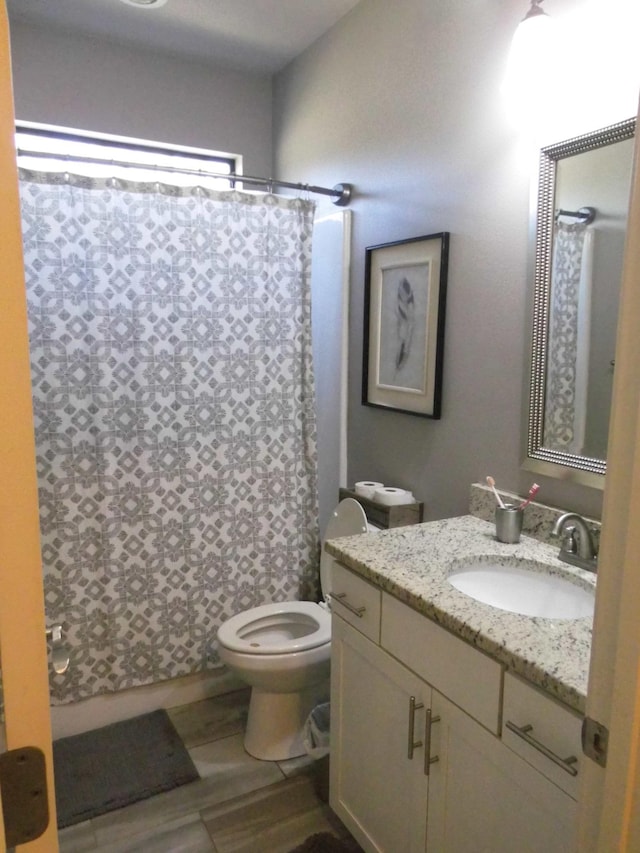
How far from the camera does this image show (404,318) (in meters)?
2.17

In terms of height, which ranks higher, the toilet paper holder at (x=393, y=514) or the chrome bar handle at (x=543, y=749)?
the toilet paper holder at (x=393, y=514)

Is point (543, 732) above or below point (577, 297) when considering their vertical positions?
below

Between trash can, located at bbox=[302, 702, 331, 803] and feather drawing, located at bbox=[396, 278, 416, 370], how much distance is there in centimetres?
124

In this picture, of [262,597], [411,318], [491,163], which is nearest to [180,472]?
[262,597]

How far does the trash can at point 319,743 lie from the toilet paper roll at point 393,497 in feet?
2.43

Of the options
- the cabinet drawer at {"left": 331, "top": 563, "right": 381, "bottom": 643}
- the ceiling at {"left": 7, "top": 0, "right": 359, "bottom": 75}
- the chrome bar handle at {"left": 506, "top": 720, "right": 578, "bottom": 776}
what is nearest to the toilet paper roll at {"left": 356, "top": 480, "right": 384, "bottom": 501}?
the cabinet drawer at {"left": 331, "top": 563, "right": 381, "bottom": 643}

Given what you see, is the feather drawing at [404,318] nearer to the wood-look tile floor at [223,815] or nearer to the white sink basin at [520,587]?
the white sink basin at [520,587]

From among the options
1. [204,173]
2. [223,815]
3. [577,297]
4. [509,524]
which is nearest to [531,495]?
[509,524]

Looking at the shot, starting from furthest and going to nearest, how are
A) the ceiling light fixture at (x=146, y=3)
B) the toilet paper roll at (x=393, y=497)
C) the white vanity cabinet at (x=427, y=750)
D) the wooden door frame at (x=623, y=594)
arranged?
the ceiling light fixture at (x=146, y=3)
the toilet paper roll at (x=393, y=497)
the white vanity cabinet at (x=427, y=750)
the wooden door frame at (x=623, y=594)

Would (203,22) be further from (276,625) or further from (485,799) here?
(485,799)

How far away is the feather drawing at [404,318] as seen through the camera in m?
2.13

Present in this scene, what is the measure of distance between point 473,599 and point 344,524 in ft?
3.39

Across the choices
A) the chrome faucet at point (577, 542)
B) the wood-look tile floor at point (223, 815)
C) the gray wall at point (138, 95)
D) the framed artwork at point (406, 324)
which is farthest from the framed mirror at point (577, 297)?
the gray wall at point (138, 95)

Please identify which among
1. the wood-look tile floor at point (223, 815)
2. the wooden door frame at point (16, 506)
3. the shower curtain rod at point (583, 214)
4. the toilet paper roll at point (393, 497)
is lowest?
the wood-look tile floor at point (223, 815)
